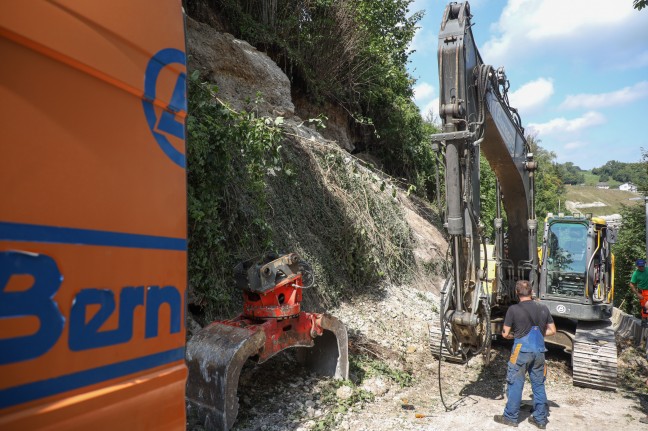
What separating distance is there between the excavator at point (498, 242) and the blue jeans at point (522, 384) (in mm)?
439

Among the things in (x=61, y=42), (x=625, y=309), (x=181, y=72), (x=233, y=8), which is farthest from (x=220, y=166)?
(x=625, y=309)

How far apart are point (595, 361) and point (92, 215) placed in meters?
7.30

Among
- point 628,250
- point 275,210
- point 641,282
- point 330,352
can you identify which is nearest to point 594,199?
point 628,250

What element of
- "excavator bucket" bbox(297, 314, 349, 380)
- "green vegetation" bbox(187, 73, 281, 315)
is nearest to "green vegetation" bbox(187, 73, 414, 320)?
"green vegetation" bbox(187, 73, 281, 315)

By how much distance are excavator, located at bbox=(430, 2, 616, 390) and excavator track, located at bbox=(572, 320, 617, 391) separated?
1 cm

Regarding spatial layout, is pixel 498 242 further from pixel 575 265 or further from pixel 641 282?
pixel 641 282

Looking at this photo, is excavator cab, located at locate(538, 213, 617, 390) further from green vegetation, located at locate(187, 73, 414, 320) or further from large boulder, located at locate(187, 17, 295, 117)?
large boulder, located at locate(187, 17, 295, 117)

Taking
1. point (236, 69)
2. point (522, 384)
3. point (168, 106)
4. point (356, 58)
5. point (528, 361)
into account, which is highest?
point (356, 58)

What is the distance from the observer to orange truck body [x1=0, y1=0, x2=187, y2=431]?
1376mm

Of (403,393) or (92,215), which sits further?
(403,393)

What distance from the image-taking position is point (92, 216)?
5.19ft

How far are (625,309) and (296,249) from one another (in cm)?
1440

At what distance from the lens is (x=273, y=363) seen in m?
6.30

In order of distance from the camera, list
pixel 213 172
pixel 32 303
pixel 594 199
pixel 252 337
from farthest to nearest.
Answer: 1. pixel 594 199
2. pixel 213 172
3. pixel 252 337
4. pixel 32 303
